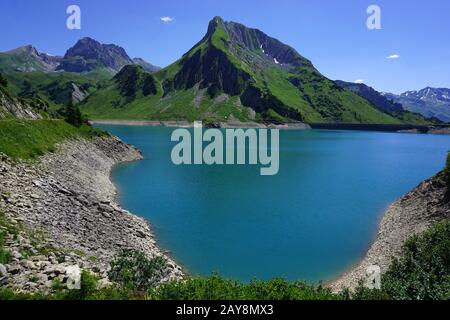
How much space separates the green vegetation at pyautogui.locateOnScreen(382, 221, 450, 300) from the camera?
2347 cm

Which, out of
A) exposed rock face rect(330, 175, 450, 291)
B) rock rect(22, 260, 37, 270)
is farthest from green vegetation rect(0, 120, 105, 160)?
exposed rock face rect(330, 175, 450, 291)

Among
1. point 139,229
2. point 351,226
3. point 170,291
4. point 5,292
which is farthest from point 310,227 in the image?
point 5,292

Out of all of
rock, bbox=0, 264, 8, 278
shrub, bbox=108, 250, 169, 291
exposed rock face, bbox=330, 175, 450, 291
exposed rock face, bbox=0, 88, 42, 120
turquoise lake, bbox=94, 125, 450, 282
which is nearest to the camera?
rock, bbox=0, 264, 8, 278

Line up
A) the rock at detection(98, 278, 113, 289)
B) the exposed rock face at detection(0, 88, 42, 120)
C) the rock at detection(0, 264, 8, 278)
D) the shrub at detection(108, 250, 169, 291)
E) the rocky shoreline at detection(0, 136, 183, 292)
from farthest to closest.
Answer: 1. the exposed rock face at detection(0, 88, 42, 120)
2. the shrub at detection(108, 250, 169, 291)
3. the rocky shoreline at detection(0, 136, 183, 292)
4. the rock at detection(98, 278, 113, 289)
5. the rock at detection(0, 264, 8, 278)

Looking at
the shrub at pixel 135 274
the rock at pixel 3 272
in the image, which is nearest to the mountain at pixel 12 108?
the rock at pixel 3 272

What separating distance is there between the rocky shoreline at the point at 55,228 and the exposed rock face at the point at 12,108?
20.9 meters

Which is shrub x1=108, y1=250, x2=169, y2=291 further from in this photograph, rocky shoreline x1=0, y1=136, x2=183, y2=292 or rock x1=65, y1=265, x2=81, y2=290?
rock x1=65, y1=265, x2=81, y2=290

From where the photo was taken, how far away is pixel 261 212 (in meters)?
58.3

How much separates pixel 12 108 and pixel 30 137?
69.1ft

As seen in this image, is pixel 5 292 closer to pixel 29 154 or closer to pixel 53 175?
pixel 53 175

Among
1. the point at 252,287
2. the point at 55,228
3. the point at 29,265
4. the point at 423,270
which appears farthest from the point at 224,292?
the point at 55,228

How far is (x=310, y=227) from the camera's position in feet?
169

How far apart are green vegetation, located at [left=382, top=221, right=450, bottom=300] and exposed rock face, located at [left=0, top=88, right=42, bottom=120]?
7064 cm
